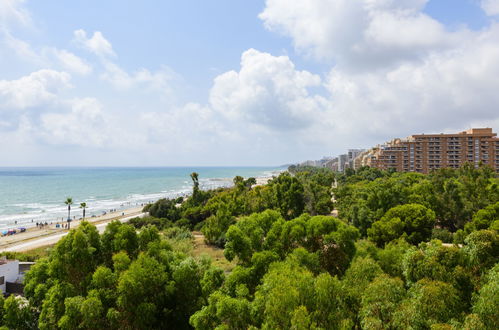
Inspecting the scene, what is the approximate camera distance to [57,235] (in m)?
46.6

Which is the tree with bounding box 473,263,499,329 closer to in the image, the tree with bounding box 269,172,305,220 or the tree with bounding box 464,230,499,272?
the tree with bounding box 464,230,499,272

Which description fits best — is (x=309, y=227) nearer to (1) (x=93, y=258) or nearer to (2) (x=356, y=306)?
(2) (x=356, y=306)

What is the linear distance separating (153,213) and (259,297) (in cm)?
4569

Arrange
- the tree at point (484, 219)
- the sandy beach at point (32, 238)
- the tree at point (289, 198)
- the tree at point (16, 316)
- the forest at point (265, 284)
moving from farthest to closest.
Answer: the tree at point (289, 198)
the sandy beach at point (32, 238)
the tree at point (484, 219)
the tree at point (16, 316)
the forest at point (265, 284)

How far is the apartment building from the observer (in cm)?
7870

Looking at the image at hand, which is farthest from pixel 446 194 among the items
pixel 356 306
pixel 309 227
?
pixel 356 306

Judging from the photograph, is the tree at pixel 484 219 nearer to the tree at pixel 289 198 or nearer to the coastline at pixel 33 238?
the tree at pixel 289 198

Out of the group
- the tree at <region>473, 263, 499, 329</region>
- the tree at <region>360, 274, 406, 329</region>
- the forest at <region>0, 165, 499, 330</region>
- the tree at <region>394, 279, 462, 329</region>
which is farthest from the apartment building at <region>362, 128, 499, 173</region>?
Answer: the tree at <region>473, 263, 499, 329</region>

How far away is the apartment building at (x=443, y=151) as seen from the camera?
78700 mm

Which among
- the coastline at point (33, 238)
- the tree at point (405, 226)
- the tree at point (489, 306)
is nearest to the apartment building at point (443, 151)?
the tree at point (405, 226)

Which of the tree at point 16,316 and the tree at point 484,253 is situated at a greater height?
the tree at point 484,253

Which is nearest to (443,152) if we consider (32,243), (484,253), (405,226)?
(405,226)

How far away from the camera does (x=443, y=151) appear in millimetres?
84125

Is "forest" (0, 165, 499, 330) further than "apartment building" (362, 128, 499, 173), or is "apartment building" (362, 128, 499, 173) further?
"apartment building" (362, 128, 499, 173)
